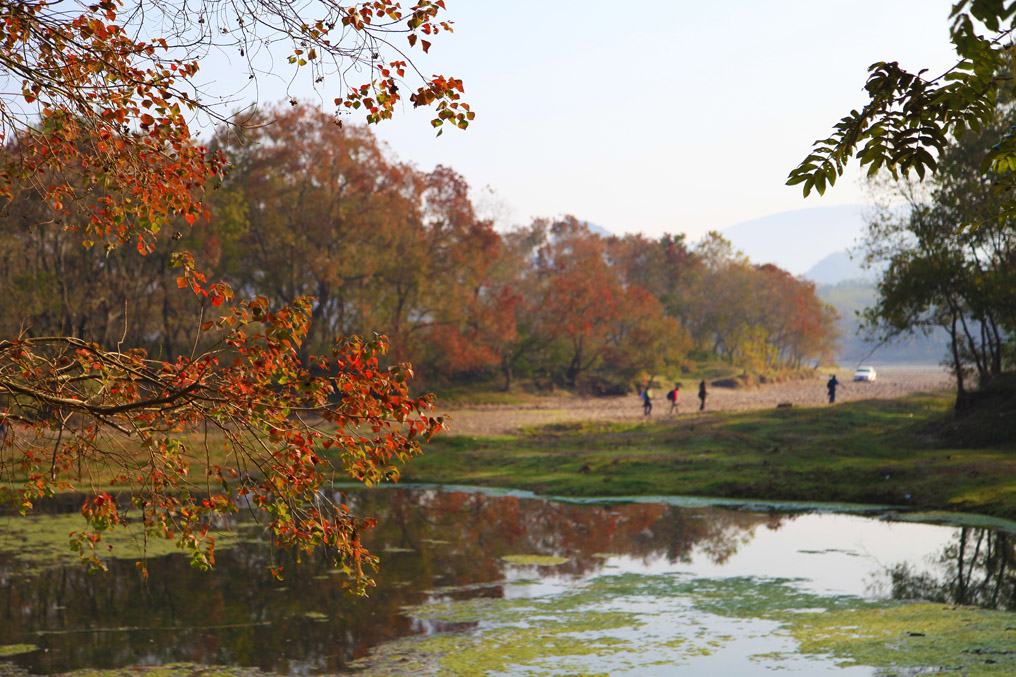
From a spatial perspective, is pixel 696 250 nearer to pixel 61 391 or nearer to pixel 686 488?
pixel 686 488

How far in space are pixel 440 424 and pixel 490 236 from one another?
45398mm

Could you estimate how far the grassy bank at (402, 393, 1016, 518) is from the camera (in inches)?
841

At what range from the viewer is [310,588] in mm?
14547

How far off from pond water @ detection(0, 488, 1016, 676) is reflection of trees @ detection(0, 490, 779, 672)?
48mm

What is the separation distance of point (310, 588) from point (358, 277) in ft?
111

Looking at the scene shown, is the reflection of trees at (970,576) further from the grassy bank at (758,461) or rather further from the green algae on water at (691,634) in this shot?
the grassy bank at (758,461)

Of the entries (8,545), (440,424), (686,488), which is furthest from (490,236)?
(440,424)

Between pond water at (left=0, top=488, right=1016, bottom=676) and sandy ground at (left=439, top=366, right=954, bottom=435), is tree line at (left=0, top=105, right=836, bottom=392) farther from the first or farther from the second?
pond water at (left=0, top=488, right=1016, bottom=676)

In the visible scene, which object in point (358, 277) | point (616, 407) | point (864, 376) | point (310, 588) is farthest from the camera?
point (864, 376)

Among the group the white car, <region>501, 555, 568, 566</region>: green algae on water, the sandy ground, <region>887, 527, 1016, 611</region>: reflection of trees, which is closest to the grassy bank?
<region>887, 527, 1016, 611</region>: reflection of trees

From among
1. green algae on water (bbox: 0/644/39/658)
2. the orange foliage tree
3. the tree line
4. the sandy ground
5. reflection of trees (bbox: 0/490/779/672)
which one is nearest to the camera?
the orange foliage tree

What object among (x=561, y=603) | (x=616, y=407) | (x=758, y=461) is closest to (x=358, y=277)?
(x=616, y=407)

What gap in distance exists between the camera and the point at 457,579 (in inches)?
603

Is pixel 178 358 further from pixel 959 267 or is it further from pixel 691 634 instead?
pixel 959 267
